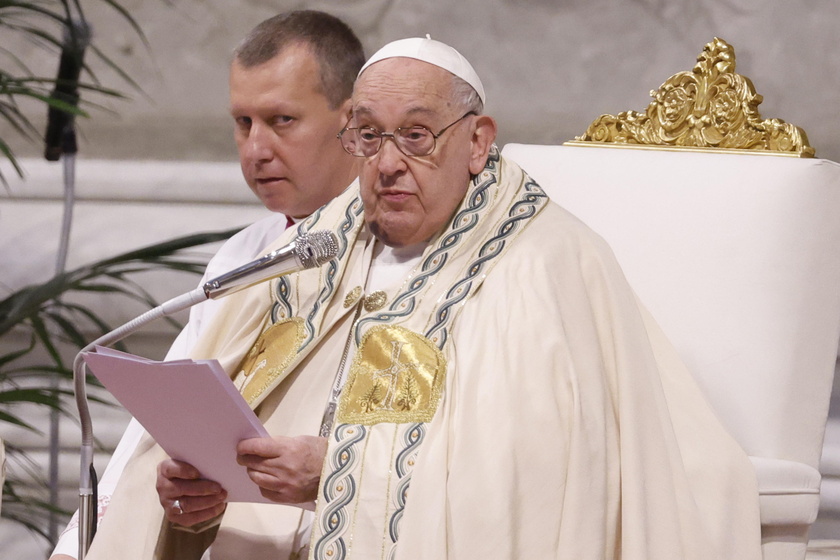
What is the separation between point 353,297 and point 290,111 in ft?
2.21

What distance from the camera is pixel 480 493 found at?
1795 mm

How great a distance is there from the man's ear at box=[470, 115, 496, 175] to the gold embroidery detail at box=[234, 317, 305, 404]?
477mm

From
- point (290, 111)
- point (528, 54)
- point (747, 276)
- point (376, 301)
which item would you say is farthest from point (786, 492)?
point (528, 54)

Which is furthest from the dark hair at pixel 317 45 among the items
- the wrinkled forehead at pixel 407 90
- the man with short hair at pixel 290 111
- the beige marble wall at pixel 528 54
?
the beige marble wall at pixel 528 54

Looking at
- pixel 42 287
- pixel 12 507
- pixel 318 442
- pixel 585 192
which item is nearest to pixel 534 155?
pixel 585 192

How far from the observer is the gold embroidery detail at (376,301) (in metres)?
2.18

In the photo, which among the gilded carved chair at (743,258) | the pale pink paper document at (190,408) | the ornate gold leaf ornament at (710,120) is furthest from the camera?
the ornate gold leaf ornament at (710,120)

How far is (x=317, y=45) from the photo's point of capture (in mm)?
2752

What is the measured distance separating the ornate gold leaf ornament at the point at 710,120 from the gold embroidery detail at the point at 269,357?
100 centimetres

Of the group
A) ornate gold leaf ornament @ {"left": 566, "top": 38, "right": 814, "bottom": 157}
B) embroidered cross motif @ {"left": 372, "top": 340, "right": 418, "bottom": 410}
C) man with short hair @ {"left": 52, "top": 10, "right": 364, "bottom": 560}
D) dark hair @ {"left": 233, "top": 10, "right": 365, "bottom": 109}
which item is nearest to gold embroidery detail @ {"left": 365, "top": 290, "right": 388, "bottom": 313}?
embroidered cross motif @ {"left": 372, "top": 340, "right": 418, "bottom": 410}

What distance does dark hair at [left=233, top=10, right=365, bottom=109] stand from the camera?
2719mm

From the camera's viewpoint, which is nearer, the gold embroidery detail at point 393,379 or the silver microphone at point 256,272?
the silver microphone at point 256,272

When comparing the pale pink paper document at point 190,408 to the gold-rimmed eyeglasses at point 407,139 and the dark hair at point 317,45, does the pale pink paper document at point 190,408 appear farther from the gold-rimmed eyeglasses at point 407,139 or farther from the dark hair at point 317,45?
the dark hair at point 317,45

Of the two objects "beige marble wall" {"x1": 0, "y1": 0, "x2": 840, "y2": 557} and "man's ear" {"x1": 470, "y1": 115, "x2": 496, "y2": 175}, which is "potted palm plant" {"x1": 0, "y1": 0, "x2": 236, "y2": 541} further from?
"man's ear" {"x1": 470, "y1": 115, "x2": 496, "y2": 175}
